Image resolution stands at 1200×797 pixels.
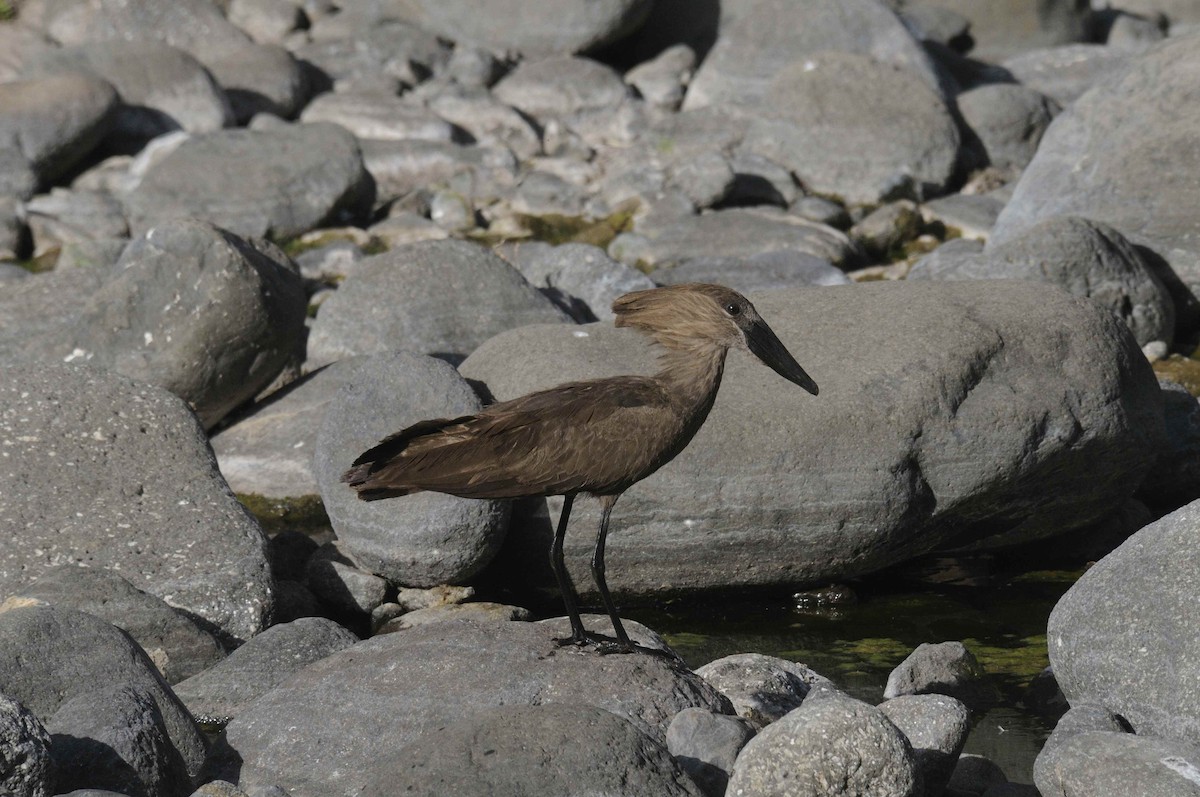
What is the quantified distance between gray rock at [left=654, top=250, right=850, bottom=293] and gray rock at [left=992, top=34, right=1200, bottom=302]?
155cm

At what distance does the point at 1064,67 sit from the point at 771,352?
14.4 metres

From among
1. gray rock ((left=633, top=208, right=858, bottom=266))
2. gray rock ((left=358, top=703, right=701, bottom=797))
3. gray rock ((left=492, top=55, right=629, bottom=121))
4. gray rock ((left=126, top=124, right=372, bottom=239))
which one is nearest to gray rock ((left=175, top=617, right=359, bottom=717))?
gray rock ((left=358, top=703, right=701, bottom=797))

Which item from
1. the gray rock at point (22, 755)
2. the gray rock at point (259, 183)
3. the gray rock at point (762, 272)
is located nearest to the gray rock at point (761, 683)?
the gray rock at point (22, 755)

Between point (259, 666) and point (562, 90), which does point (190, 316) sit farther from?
point (562, 90)

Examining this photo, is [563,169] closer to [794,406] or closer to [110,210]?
[110,210]

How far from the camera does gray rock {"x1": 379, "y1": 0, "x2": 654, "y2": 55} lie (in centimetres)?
1903

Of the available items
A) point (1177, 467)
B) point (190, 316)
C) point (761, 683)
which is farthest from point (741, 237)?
point (761, 683)

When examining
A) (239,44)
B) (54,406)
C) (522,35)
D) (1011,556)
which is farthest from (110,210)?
(1011,556)

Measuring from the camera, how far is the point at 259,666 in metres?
6.72

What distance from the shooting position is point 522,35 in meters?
19.4

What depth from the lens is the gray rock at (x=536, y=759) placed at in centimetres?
475

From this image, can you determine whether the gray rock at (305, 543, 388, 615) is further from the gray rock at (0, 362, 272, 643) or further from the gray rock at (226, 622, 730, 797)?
the gray rock at (226, 622, 730, 797)

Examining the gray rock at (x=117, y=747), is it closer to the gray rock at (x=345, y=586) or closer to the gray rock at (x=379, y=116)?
the gray rock at (x=345, y=586)

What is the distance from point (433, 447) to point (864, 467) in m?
3.05
